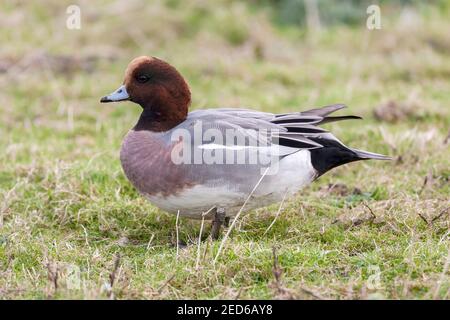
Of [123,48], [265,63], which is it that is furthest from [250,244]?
[123,48]

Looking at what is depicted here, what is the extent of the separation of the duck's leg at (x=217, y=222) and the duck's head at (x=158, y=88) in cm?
51

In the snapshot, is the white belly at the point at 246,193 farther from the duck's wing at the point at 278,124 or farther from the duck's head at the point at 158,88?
the duck's head at the point at 158,88

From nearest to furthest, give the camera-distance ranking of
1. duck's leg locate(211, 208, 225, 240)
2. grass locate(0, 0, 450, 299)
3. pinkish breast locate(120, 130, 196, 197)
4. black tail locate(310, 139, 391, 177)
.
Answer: grass locate(0, 0, 450, 299), pinkish breast locate(120, 130, 196, 197), duck's leg locate(211, 208, 225, 240), black tail locate(310, 139, 391, 177)

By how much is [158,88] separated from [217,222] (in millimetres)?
733

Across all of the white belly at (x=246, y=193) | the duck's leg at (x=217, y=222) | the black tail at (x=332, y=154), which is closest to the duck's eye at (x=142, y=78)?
the white belly at (x=246, y=193)

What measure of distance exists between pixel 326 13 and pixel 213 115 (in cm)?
483

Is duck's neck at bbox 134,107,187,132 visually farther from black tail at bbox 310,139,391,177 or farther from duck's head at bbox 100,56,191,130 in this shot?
black tail at bbox 310,139,391,177

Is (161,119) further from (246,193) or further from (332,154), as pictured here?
(332,154)

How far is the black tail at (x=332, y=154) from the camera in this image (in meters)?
3.87

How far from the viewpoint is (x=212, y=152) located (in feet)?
11.9

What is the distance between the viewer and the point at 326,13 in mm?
8312

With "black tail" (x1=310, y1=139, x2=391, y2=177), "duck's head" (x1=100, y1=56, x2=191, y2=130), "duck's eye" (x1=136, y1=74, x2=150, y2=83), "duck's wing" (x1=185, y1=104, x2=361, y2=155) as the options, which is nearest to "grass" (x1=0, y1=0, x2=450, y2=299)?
"black tail" (x1=310, y1=139, x2=391, y2=177)

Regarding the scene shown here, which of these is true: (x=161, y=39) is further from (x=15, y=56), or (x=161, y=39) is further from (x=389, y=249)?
(x=389, y=249)

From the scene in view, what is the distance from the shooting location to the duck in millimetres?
3588
